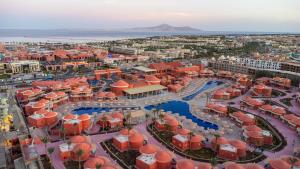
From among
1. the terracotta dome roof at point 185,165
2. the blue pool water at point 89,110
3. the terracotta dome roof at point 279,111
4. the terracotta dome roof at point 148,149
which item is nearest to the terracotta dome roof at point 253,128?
the terracotta dome roof at point 279,111

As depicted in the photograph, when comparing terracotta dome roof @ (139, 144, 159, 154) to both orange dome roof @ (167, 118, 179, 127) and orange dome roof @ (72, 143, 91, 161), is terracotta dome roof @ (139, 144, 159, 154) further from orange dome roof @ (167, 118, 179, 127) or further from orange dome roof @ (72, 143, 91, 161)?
orange dome roof @ (167, 118, 179, 127)

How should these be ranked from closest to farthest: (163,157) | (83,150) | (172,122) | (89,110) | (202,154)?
(163,157) < (83,150) < (202,154) < (172,122) < (89,110)

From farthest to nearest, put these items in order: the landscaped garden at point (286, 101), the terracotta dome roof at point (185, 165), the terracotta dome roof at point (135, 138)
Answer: the landscaped garden at point (286, 101) → the terracotta dome roof at point (135, 138) → the terracotta dome roof at point (185, 165)

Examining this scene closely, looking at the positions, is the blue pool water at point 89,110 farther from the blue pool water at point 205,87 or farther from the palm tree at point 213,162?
the palm tree at point 213,162

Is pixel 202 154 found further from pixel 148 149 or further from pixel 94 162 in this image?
pixel 94 162

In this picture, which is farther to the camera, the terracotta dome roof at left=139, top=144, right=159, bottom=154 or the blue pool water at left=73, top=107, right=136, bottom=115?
the blue pool water at left=73, top=107, right=136, bottom=115

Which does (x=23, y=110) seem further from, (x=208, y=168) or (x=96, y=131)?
(x=208, y=168)

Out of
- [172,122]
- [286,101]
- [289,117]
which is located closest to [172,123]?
[172,122]

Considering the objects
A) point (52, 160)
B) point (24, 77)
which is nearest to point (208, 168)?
point (52, 160)

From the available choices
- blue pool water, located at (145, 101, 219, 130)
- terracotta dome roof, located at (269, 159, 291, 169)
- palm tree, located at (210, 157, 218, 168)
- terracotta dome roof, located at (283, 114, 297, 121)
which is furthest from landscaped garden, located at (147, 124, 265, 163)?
terracotta dome roof, located at (283, 114, 297, 121)
